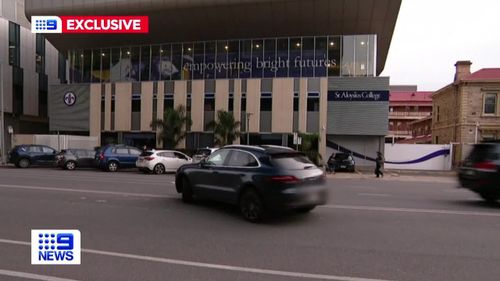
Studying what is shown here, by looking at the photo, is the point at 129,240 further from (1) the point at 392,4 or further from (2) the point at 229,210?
(1) the point at 392,4

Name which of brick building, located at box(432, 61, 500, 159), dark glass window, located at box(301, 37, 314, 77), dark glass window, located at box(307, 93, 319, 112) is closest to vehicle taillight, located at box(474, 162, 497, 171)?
dark glass window, located at box(307, 93, 319, 112)

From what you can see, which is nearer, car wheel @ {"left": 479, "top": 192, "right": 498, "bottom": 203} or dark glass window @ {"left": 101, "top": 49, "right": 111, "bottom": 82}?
car wheel @ {"left": 479, "top": 192, "right": 498, "bottom": 203}

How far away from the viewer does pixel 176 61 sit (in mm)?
35000

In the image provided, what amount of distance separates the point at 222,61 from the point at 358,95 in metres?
12.5

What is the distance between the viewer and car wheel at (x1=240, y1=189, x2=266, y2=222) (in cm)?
788

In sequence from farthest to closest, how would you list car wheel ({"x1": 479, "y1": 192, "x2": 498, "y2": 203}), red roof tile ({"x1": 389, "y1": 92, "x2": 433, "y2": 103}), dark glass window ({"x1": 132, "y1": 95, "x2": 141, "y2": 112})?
red roof tile ({"x1": 389, "y1": 92, "x2": 433, "y2": 103}) → dark glass window ({"x1": 132, "y1": 95, "x2": 141, "y2": 112}) → car wheel ({"x1": 479, "y1": 192, "x2": 498, "y2": 203})

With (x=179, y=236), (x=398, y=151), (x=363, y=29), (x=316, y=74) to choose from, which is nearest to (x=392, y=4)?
(x=363, y=29)

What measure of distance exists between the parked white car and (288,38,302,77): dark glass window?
1487 centimetres

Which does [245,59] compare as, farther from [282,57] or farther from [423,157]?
[423,157]

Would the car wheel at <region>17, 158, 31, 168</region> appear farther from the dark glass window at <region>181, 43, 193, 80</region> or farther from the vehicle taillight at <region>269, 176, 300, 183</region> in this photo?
the vehicle taillight at <region>269, 176, 300, 183</region>

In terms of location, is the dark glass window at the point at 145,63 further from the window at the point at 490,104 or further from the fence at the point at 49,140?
the window at the point at 490,104

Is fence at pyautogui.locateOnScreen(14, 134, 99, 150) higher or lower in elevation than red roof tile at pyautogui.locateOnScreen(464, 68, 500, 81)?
lower

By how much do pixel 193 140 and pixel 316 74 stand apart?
12.3 meters

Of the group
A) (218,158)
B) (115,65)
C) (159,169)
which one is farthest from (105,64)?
(218,158)
